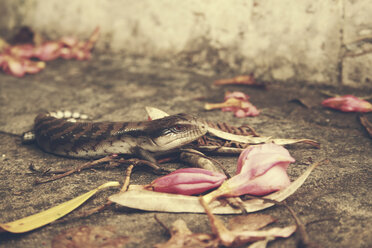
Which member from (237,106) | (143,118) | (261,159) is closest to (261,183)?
(261,159)

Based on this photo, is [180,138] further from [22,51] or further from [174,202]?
[22,51]

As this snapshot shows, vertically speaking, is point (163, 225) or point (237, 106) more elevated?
point (237, 106)

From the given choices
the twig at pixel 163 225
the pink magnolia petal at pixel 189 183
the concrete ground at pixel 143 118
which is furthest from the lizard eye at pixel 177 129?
the twig at pixel 163 225

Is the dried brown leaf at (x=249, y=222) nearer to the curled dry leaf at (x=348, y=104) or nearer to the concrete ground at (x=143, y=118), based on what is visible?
the concrete ground at (x=143, y=118)

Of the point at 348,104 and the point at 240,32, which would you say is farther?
the point at 240,32

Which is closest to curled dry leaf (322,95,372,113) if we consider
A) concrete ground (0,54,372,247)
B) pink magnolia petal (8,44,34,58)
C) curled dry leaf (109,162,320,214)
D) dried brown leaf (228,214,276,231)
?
concrete ground (0,54,372,247)

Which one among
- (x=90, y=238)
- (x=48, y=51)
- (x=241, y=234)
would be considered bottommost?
(x=90, y=238)
